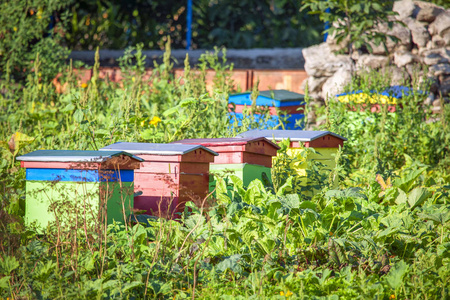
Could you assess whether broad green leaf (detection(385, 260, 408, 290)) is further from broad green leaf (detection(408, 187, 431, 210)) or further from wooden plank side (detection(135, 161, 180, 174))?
wooden plank side (detection(135, 161, 180, 174))

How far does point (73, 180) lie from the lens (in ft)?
10.5

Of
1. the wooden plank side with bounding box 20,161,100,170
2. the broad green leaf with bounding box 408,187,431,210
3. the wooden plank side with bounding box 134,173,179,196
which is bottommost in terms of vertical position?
the broad green leaf with bounding box 408,187,431,210

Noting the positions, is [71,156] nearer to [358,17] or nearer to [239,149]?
[239,149]

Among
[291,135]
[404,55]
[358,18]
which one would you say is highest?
[358,18]

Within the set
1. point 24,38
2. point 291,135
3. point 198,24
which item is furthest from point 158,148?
point 198,24

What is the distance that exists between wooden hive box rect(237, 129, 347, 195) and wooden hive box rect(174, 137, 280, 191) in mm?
323

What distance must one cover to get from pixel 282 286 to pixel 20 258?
138 centimetres

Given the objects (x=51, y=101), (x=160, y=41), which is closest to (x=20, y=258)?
(x=51, y=101)

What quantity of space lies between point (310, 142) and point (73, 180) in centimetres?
210

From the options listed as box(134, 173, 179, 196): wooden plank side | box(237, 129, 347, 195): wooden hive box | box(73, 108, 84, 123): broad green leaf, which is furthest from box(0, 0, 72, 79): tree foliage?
box(134, 173, 179, 196): wooden plank side

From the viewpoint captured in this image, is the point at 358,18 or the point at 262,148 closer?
the point at 262,148

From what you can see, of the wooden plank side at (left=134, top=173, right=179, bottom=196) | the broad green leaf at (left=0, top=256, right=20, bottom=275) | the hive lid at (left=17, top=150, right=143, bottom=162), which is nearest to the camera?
the broad green leaf at (left=0, top=256, right=20, bottom=275)

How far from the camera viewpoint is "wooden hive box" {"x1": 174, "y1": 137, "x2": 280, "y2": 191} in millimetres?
3801

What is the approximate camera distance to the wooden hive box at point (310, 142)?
4336 millimetres
